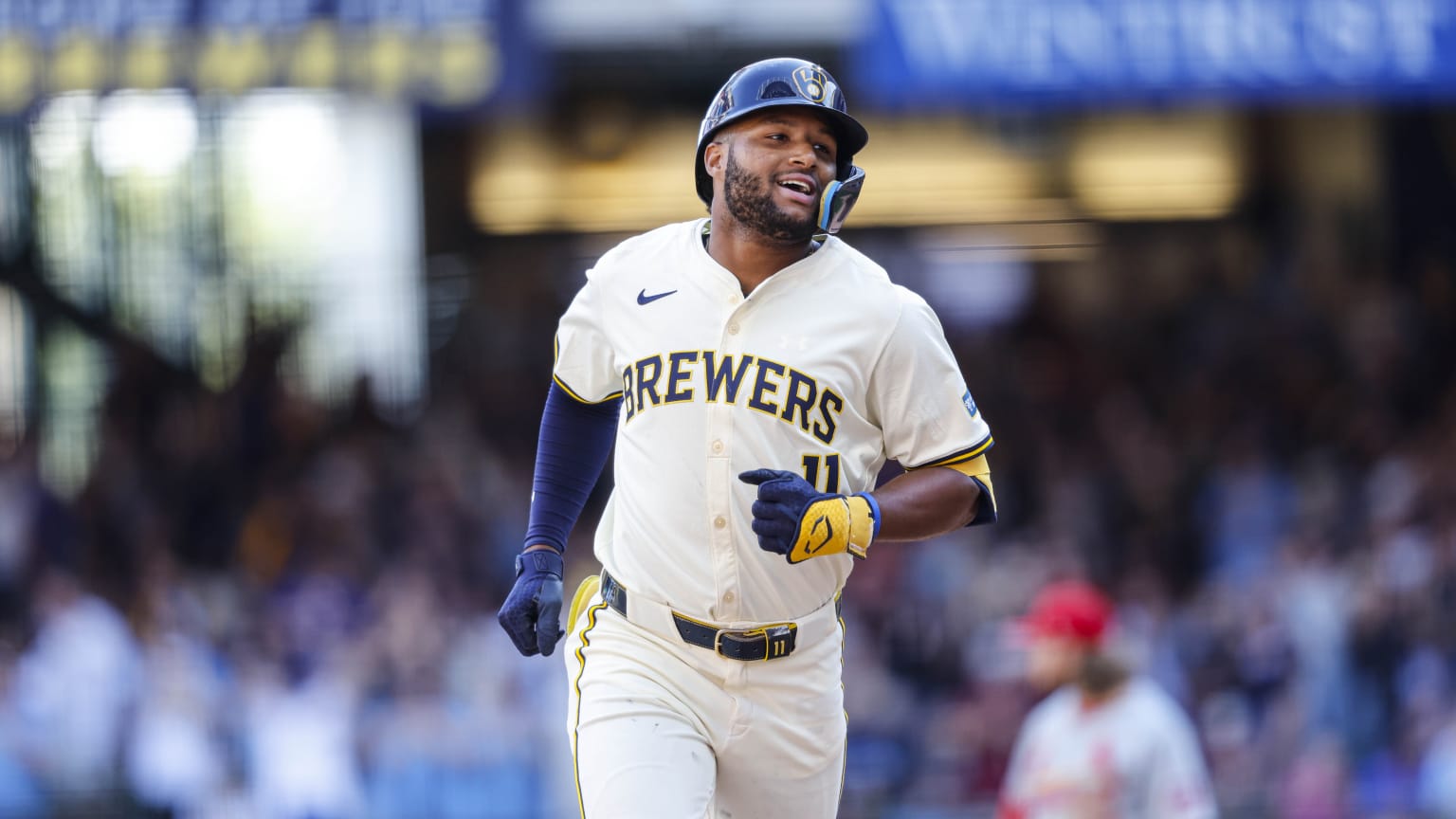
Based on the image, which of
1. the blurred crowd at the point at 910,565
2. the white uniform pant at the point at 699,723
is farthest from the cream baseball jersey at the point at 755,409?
the blurred crowd at the point at 910,565

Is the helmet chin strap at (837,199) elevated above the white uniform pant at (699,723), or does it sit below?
above

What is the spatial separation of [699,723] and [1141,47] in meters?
7.49

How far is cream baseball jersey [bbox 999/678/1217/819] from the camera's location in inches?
256

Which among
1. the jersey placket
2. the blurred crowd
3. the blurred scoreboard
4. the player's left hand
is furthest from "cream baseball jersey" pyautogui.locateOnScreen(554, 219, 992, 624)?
the blurred scoreboard

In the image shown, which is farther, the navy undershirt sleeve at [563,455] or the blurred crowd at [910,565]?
the blurred crowd at [910,565]

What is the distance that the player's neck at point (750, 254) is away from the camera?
402cm

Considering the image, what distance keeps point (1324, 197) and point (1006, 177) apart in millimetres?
2289

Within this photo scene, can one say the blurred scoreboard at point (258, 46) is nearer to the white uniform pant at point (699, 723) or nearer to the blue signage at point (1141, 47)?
the blue signage at point (1141, 47)

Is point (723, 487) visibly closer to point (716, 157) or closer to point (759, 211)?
point (759, 211)

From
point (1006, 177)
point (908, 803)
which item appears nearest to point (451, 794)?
point (908, 803)

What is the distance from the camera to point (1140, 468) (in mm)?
11617

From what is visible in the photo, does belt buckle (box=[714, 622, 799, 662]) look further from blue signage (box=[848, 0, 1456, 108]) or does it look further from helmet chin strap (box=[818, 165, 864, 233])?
blue signage (box=[848, 0, 1456, 108])

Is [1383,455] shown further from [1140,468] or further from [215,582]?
[215,582]

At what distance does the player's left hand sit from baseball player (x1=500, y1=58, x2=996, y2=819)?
0.10 m
